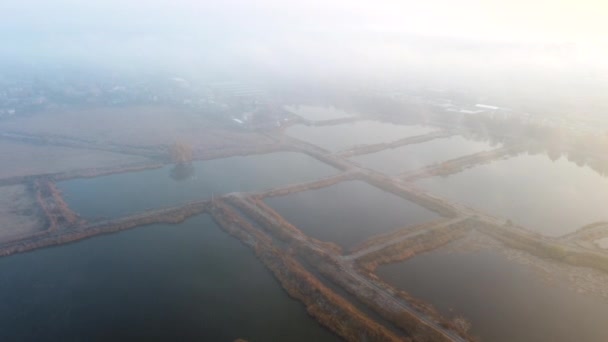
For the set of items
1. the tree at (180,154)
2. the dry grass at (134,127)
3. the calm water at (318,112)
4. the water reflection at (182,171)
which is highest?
the calm water at (318,112)

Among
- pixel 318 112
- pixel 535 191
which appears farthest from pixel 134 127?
pixel 535 191

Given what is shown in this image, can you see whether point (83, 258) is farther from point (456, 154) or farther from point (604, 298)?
point (456, 154)

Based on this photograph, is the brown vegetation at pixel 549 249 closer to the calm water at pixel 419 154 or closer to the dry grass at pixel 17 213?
the calm water at pixel 419 154

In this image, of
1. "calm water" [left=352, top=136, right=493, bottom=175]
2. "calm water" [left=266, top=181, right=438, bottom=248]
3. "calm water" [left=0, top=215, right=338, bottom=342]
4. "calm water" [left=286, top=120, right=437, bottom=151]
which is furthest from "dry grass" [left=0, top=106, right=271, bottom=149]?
"calm water" [left=0, top=215, right=338, bottom=342]

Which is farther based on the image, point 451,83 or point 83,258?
point 451,83

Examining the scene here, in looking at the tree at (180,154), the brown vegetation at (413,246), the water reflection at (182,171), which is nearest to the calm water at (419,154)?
the brown vegetation at (413,246)

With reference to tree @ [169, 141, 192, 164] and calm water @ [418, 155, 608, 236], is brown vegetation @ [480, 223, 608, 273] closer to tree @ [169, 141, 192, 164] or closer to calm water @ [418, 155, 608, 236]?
calm water @ [418, 155, 608, 236]

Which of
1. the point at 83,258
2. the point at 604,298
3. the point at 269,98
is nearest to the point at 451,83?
the point at 269,98

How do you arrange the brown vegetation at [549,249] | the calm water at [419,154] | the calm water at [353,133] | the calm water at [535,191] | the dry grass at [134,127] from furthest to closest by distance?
the calm water at [353,133] → the dry grass at [134,127] → the calm water at [419,154] → the calm water at [535,191] → the brown vegetation at [549,249]
